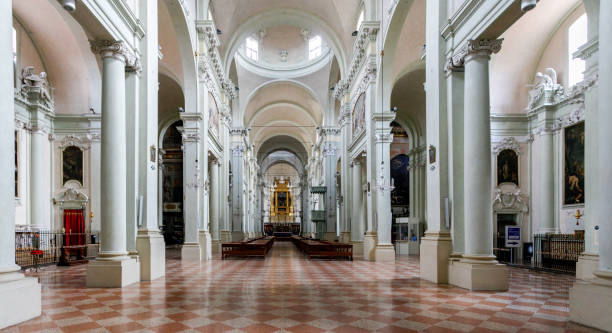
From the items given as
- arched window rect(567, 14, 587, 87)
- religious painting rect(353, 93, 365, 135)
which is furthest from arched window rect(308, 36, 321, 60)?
arched window rect(567, 14, 587, 87)

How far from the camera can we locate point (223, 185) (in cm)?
2130

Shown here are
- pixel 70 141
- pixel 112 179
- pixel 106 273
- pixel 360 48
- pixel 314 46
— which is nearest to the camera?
pixel 106 273

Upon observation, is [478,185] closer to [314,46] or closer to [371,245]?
[371,245]

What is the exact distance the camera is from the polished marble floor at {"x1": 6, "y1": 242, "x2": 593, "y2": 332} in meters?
4.66

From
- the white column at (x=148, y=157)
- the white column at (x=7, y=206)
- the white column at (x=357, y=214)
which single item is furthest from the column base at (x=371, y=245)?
the white column at (x=7, y=206)

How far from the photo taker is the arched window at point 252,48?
29266 millimetres

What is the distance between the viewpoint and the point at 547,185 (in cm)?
1477

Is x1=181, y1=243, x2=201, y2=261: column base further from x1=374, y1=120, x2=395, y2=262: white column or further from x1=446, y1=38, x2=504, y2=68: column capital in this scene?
x1=446, y1=38, x2=504, y2=68: column capital

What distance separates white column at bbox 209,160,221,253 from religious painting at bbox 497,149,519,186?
38.8 ft

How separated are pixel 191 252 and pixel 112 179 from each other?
6691mm

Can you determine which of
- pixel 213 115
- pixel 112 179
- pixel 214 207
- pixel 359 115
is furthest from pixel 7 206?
pixel 359 115

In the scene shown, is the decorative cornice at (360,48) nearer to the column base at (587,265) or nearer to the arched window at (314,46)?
the column base at (587,265)

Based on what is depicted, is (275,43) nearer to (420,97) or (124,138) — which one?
(420,97)

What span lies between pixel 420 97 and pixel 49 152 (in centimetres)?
1721
